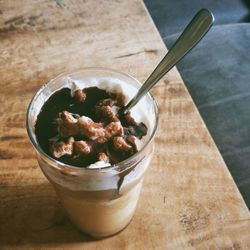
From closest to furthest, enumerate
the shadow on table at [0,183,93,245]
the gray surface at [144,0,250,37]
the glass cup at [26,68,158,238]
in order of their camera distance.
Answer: the glass cup at [26,68,158,238] < the shadow on table at [0,183,93,245] < the gray surface at [144,0,250,37]

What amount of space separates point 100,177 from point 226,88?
26.3 inches

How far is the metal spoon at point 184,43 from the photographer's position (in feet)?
2.05

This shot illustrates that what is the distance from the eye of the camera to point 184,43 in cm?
64

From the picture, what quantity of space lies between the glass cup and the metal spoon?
14mm

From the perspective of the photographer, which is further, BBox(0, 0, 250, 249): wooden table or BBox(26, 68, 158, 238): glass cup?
BBox(0, 0, 250, 249): wooden table

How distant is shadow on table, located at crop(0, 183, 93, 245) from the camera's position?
0.74m

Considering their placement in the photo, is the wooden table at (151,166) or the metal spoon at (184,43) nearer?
the metal spoon at (184,43)

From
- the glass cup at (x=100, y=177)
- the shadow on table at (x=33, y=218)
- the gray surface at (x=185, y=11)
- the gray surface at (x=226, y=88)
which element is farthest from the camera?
the gray surface at (x=185, y=11)

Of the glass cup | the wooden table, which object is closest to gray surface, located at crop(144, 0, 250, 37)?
the wooden table

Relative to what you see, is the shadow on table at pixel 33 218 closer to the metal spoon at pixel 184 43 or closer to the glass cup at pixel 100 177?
the glass cup at pixel 100 177

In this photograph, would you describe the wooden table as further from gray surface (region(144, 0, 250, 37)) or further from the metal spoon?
gray surface (region(144, 0, 250, 37))

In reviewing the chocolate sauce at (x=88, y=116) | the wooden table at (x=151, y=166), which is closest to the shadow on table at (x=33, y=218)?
the wooden table at (x=151, y=166)

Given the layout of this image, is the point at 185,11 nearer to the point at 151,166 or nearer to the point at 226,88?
the point at 226,88

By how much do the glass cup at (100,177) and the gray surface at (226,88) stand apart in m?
0.40
